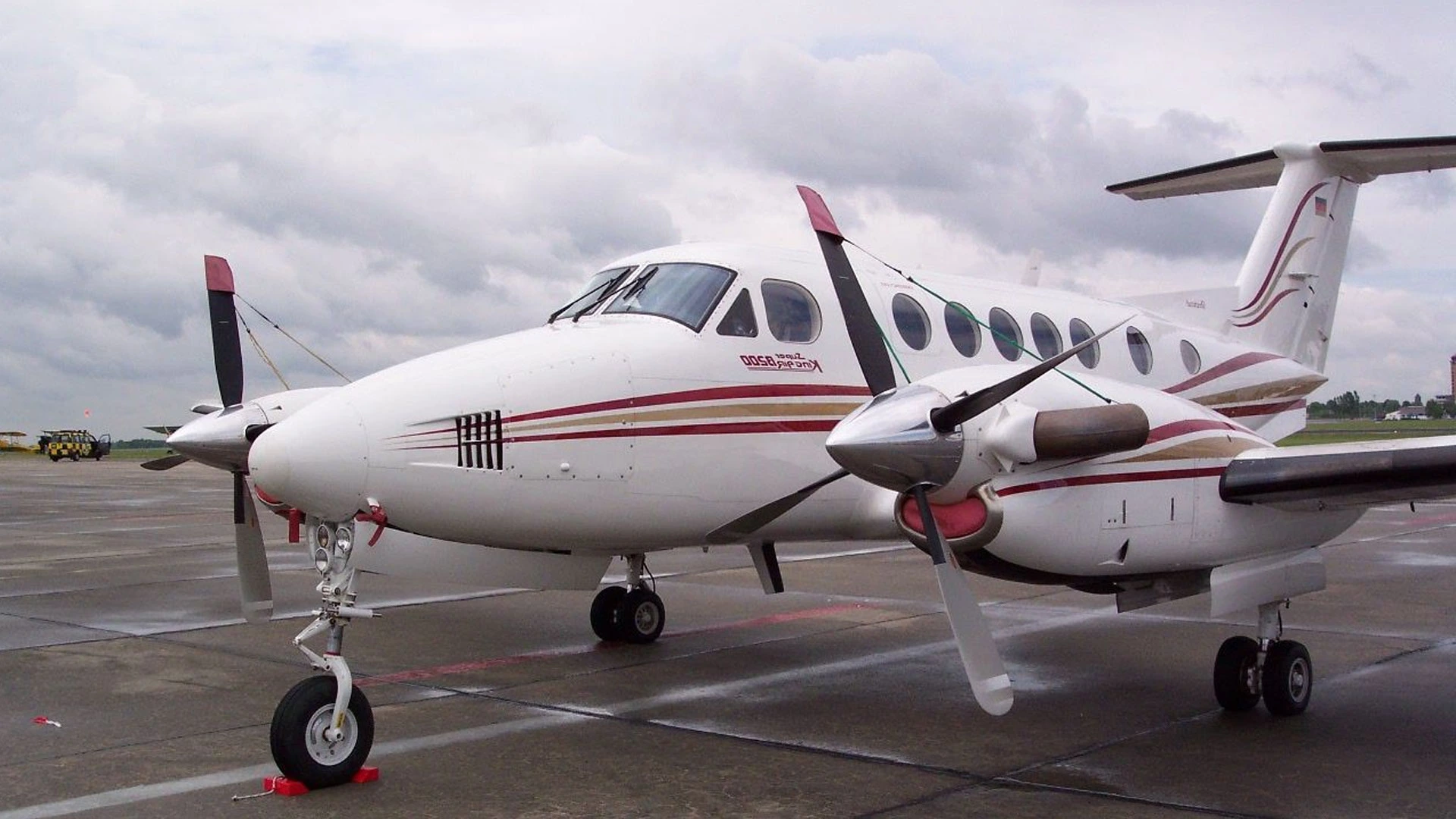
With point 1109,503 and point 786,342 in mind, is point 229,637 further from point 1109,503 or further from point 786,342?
point 1109,503

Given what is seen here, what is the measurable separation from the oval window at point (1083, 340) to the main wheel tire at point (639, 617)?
4175mm

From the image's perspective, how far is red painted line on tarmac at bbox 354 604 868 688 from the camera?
9.09 meters

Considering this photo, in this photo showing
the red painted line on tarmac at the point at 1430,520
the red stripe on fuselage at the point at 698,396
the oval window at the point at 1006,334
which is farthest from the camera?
the red painted line on tarmac at the point at 1430,520

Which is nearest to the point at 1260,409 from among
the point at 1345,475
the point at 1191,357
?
the point at 1191,357

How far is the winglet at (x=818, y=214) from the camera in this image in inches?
287

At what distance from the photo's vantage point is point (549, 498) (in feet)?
23.7

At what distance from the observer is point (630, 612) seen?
34.6ft

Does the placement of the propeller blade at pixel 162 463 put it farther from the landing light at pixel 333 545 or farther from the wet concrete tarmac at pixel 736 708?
the landing light at pixel 333 545

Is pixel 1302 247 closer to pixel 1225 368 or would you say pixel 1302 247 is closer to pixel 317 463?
pixel 1225 368

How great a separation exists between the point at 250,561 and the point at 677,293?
11.4 feet

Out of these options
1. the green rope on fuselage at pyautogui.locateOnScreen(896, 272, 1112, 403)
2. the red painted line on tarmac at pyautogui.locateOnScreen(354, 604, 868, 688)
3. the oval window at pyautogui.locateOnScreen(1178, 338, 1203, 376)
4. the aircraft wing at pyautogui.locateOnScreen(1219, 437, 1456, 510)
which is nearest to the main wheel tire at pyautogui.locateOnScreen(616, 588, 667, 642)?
the red painted line on tarmac at pyautogui.locateOnScreen(354, 604, 868, 688)

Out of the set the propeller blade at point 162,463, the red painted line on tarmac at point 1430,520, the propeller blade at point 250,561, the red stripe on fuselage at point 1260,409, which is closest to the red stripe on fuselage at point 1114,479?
the red stripe on fuselage at point 1260,409

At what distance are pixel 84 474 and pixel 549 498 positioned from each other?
4869 cm

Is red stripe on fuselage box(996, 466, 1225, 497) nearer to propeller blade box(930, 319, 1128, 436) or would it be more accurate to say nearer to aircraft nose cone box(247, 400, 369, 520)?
propeller blade box(930, 319, 1128, 436)
